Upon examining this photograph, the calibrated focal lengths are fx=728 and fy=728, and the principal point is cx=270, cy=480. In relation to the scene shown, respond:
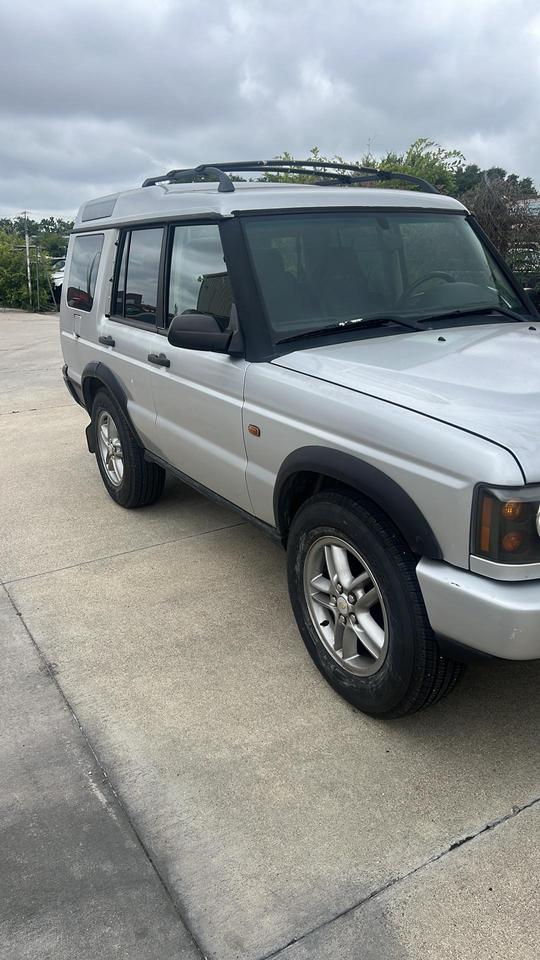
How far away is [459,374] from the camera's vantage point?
8.59 ft

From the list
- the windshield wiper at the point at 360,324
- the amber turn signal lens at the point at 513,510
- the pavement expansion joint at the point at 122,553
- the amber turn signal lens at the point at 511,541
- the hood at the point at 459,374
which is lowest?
the pavement expansion joint at the point at 122,553

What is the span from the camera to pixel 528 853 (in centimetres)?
221

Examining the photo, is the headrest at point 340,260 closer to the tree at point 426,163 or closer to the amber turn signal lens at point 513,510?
the amber turn signal lens at point 513,510

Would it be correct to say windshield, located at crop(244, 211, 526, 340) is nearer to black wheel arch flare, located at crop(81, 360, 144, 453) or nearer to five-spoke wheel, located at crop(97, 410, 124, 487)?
black wheel arch flare, located at crop(81, 360, 144, 453)

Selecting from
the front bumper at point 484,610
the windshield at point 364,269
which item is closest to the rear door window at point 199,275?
the windshield at point 364,269

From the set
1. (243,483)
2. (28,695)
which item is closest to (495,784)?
(243,483)

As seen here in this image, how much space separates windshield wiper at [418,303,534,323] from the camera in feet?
11.1

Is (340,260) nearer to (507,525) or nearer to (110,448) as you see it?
(507,525)

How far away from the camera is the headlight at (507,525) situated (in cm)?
207

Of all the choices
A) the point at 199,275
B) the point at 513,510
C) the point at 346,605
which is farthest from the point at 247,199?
the point at 513,510

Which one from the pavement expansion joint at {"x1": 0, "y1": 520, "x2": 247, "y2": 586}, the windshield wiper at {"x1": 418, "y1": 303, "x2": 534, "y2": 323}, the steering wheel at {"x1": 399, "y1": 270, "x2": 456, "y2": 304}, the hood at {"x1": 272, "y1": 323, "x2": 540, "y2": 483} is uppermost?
the steering wheel at {"x1": 399, "y1": 270, "x2": 456, "y2": 304}

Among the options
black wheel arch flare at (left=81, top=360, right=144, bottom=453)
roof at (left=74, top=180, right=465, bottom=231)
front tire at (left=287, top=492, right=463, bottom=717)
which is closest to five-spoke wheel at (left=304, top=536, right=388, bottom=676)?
front tire at (left=287, top=492, right=463, bottom=717)

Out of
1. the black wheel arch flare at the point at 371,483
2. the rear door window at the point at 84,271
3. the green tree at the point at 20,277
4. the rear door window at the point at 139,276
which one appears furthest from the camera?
the green tree at the point at 20,277

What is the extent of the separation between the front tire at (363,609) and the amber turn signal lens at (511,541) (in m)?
0.38
